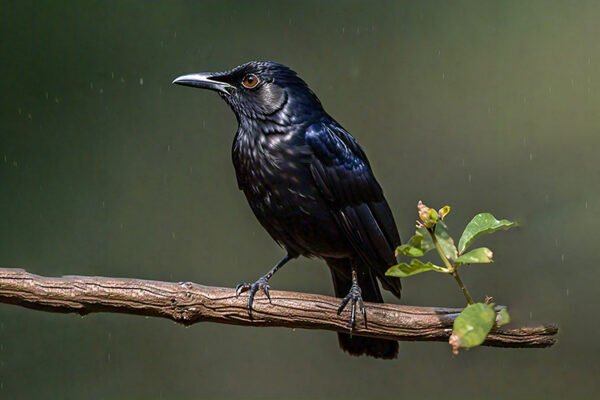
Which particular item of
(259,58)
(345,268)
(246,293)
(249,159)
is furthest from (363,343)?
→ (259,58)

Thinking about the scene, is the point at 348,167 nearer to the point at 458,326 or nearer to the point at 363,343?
the point at 363,343

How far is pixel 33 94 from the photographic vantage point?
11.0ft

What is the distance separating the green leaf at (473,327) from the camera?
51.1 inches

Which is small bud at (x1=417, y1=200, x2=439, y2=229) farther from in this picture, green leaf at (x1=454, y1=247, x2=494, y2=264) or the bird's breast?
the bird's breast

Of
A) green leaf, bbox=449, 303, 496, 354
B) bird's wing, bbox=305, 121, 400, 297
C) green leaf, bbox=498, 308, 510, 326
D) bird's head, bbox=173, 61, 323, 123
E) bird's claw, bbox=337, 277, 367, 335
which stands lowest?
green leaf, bbox=449, 303, 496, 354

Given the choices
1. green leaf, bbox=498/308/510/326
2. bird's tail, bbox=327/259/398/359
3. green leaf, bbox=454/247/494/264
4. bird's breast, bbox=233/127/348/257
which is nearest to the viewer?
green leaf, bbox=454/247/494/264

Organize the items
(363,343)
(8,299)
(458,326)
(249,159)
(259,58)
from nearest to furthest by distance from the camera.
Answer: (458,326) < (8,299) < (249,159) < (363,343) < (259,58)

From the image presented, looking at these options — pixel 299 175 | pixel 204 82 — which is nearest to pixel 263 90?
pixel 204 82

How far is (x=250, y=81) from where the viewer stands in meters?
2.01

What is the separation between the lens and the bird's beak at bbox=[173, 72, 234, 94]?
1971 mm

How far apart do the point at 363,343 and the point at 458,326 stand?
2.77 feet

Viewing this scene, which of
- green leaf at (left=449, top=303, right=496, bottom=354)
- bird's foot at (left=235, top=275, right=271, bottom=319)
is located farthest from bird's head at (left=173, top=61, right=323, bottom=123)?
green leaf at (left=449, top=303, right=496, bottom=354)

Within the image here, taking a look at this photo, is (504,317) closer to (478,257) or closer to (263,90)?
(478,257)

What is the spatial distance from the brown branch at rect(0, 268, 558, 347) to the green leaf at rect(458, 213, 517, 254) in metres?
0.43
